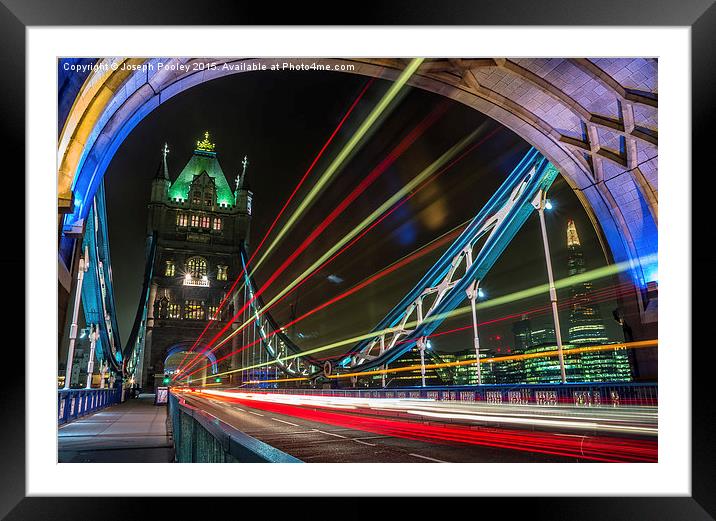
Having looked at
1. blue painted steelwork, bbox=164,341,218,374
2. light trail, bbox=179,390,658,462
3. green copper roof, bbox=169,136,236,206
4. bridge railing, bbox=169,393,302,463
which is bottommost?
blue painted steelwork, bbox=164,341,218,374

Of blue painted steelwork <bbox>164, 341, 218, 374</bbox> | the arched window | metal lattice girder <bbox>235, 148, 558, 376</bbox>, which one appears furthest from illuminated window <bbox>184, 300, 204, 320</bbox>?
metal lattice girder <bbox>235, 148, 558, 376</bbox>

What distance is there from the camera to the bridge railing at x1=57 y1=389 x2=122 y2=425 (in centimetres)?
1028

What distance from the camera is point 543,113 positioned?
991cm

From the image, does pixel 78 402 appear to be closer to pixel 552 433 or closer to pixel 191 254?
pixel 552 433

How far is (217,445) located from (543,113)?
873cm

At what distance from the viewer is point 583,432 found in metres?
7.07

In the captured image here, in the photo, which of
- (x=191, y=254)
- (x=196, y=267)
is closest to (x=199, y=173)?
(x=191, y=254)

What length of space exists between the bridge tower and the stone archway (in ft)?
174

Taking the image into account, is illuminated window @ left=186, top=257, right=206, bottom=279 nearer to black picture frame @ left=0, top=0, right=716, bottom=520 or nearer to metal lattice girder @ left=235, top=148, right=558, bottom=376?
metal lattice girder @ left=235, top=148, right=558, bottom=376

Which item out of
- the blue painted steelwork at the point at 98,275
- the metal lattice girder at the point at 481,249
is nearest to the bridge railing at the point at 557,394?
the metal lattice girder at the point at 481,249
